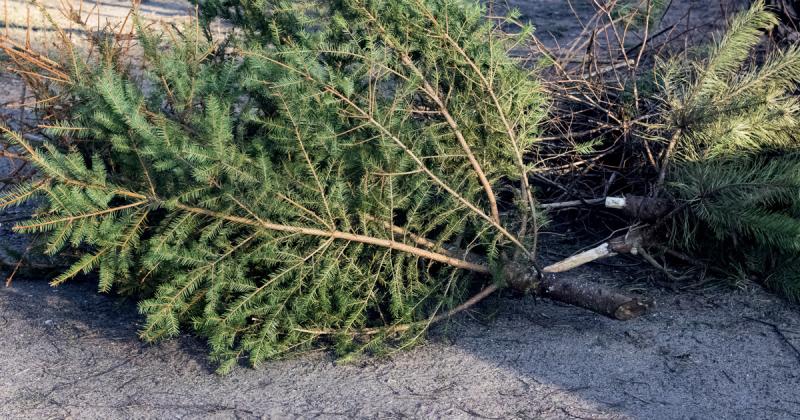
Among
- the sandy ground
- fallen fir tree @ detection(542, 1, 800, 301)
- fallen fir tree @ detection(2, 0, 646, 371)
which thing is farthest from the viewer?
fallen fir tree @ detection(542, 1, 800, 301)

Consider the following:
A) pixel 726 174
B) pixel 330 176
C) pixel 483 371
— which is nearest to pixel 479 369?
pixel 483 371

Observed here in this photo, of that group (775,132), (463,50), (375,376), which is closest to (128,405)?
(375,376)

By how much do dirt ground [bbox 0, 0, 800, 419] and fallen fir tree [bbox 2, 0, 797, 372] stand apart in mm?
152

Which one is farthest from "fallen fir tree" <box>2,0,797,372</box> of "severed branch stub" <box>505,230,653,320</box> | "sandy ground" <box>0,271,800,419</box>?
"sandy ground" <box>0,271,800,419</box>

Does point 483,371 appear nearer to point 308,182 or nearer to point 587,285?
point 587,285

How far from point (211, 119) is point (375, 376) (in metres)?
1.39

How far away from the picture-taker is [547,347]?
4094 millimetres

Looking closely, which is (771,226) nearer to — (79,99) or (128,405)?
(128,405)

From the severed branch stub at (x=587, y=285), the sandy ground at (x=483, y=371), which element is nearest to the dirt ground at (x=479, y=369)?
the sandy ground at (x=483, y=371)

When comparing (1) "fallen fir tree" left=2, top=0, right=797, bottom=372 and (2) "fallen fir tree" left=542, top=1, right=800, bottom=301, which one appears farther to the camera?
(2) "fallen fir tree" left=542, top=1, right=800, bottom=301

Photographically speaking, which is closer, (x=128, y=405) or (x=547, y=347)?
(x=128, y=405)

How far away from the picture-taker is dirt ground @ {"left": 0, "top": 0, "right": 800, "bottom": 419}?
11.9 feet

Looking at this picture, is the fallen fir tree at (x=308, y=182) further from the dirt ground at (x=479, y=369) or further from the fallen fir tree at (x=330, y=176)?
the dirt ground at (x=479, y=369)

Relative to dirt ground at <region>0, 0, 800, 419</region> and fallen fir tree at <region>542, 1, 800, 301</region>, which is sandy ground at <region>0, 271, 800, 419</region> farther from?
fallen fir tree at <region>542, 1, 800, 301</region>
